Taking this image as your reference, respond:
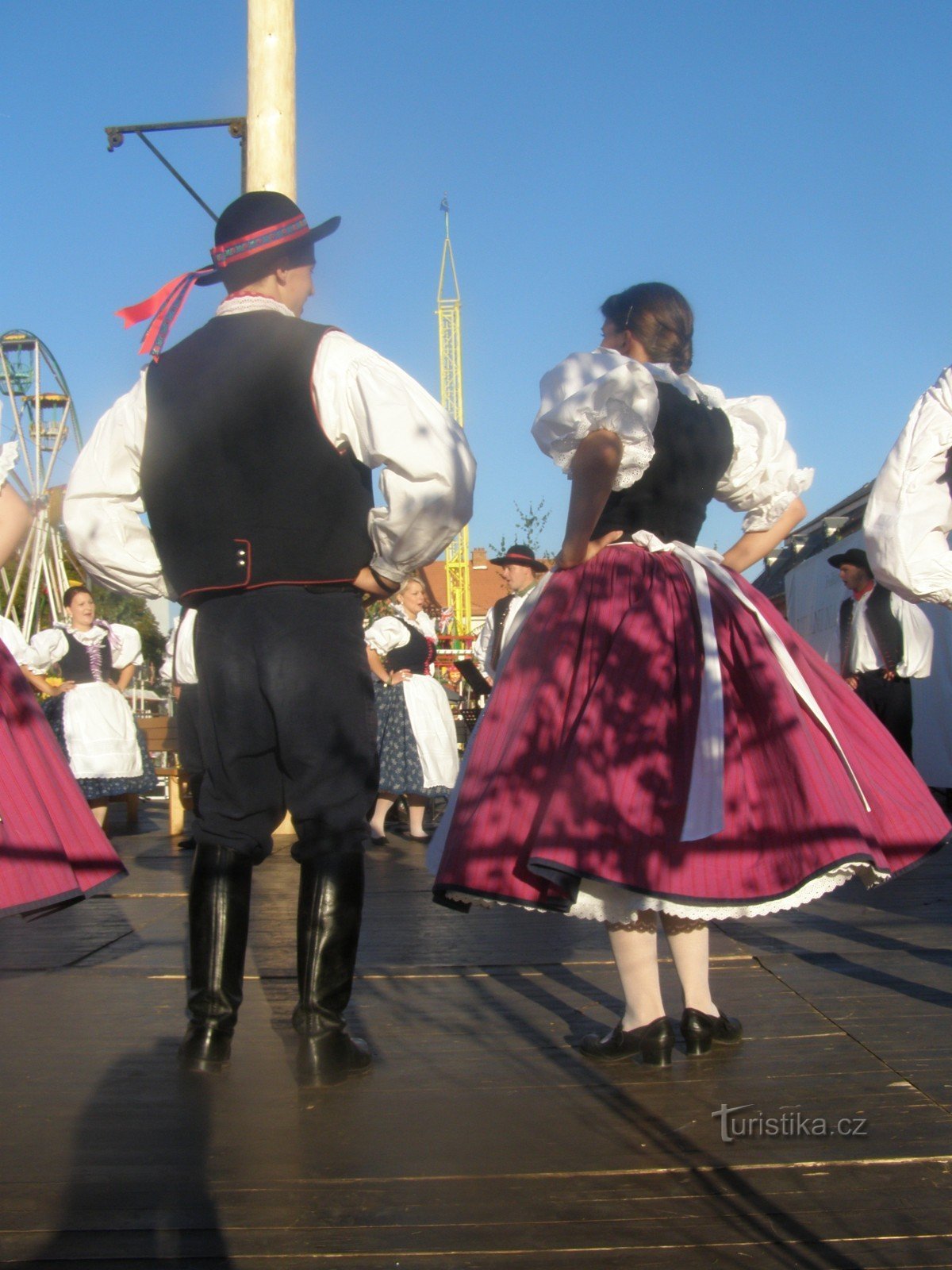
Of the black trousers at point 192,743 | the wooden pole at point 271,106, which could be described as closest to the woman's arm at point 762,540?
the black trousers at point 192,743

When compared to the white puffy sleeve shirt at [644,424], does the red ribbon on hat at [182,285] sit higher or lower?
higher

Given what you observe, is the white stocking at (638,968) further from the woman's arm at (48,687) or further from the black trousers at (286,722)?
the woman's arm at (48,687)

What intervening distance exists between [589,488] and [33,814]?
49.1 inches

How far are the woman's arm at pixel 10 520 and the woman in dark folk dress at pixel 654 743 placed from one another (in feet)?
3.18

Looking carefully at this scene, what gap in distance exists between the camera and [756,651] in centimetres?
264

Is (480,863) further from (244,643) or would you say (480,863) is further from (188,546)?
(188,546)

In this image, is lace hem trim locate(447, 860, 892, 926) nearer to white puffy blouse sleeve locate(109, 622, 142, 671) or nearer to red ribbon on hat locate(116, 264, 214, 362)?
red ribbon on hat locate(116, 264, 214, 362)

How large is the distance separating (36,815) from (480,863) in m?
0.83

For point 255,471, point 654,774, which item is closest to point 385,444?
point 255,471

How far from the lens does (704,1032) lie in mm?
2596

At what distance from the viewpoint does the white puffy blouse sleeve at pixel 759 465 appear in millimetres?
3057

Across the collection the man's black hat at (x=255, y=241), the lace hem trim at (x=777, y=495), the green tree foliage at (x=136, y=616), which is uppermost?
the green tree foliage at (x=136, y=616)

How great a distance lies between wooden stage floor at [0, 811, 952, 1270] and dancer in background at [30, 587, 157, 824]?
15.7 ft

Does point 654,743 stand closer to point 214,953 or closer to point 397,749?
point 214,953
